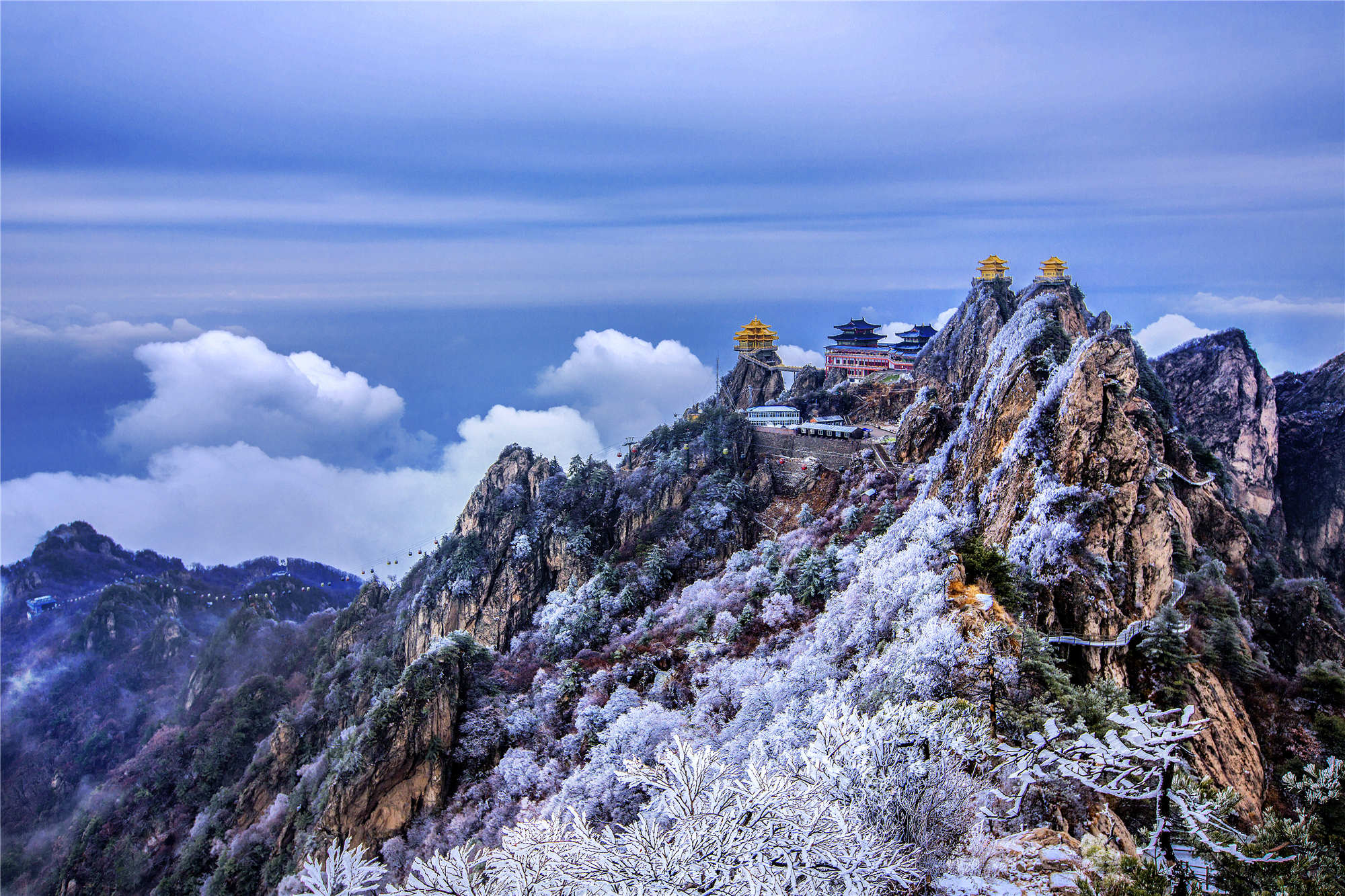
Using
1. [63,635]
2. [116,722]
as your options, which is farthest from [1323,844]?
[63,635]

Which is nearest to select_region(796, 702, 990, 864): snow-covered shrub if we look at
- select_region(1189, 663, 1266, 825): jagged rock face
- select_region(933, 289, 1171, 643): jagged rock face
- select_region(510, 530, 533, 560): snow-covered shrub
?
select_region(1189, 663, 1266, 825): jagged rock face

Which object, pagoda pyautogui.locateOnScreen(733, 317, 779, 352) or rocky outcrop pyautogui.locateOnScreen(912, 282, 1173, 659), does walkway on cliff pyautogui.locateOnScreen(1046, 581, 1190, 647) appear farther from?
pagoda pyautogui.locateOnScreen(733, 317, 779, 352)

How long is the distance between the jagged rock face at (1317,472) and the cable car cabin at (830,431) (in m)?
49.9

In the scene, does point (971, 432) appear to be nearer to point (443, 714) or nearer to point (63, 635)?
point (443, 714)

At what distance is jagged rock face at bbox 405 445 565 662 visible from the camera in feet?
194

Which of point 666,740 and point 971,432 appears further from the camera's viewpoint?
point 971,432

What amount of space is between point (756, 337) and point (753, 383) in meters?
5.52

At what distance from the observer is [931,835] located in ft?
38.3

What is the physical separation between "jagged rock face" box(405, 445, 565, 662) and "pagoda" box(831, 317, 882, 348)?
111 feet

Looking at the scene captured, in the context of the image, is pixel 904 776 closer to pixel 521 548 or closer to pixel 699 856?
pixel 699 856

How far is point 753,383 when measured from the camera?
7938 centimetres

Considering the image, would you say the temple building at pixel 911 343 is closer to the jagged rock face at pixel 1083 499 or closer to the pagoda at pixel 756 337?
the pagoda at pixel 756 337

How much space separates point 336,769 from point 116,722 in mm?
87695

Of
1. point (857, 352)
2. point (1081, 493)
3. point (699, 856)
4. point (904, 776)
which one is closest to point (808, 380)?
point (857, 352)
